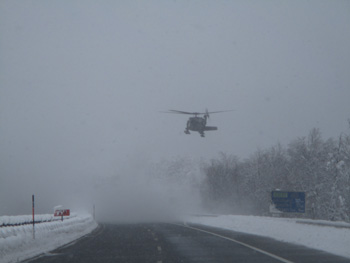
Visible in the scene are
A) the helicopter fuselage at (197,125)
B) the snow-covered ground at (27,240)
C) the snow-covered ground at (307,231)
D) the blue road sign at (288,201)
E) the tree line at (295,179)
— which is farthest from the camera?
the tree line at (295,179)

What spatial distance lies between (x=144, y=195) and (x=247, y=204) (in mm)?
20448

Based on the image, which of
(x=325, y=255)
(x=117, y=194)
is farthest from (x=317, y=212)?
(x=117, y=194)

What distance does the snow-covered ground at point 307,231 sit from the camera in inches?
652

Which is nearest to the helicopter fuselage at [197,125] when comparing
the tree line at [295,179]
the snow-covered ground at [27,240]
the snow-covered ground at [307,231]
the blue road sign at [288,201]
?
the blue road sign at [288,201]

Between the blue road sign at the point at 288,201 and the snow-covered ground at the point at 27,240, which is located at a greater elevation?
the blue road sign at the point at 288,201

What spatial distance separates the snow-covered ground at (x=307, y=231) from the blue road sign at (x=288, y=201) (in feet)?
5.95

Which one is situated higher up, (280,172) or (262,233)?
(280,172)

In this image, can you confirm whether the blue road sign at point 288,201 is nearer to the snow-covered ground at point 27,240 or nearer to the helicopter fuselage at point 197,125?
the helicopter fuselage at point 197,125

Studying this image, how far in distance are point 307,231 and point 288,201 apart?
10053 millimetres

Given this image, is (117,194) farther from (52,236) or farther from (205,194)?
(52,236)

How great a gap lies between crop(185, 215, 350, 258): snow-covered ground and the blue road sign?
1.81 m

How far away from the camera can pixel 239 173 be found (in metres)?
93.8

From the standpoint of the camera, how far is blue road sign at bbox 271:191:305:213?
30.3 metres

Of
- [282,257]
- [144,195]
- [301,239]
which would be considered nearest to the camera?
[282,257]
